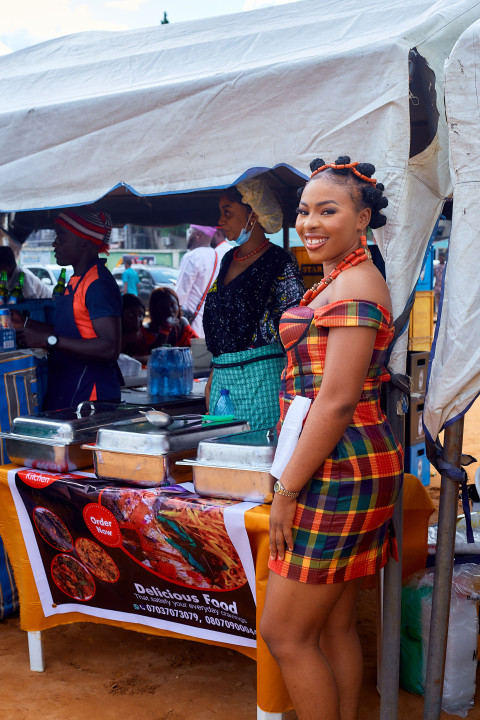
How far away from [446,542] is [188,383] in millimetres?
1911

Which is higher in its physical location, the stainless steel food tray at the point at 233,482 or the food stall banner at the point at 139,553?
the stainless steel food tray at the point at 233,482

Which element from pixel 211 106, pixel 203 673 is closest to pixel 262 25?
pixel 211 106

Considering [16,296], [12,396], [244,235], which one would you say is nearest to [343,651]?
[244,235]

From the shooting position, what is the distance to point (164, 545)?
240 cm

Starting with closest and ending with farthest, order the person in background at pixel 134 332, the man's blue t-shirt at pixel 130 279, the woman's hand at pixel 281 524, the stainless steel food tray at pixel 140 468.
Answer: the woman's hand at pixel 281 524
the stainless steel food tray at pixel 140 468
the person in background at pixel 134 332
the man's blue t-shirt at pixel 130 279

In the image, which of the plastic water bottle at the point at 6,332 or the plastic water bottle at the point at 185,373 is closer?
the plastic water bottle at the point at 6,332

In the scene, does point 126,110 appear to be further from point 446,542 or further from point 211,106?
point 446,542

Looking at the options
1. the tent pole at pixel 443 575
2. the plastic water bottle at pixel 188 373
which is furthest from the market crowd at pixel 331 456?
the plastic water bottle at pixel 188 373

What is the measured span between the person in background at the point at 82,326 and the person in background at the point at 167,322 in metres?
2.06

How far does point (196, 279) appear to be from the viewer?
8.44 metres

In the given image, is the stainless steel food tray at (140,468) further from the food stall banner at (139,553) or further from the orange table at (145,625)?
the orange table at (145,625)

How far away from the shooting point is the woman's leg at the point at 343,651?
2.00 meters

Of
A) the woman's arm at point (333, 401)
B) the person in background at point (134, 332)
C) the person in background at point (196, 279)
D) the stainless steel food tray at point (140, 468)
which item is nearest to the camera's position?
the woman's arm at point (333, 401)

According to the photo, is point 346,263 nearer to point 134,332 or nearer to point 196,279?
point 134,332
